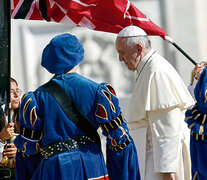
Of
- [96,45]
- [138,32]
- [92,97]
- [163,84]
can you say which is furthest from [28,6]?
[96,45]

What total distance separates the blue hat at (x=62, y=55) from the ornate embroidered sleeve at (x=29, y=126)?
250 millimetres

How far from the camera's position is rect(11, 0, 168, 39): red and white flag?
584 centimetres

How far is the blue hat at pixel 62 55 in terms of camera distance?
420 centimetres

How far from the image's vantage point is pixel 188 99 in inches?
202

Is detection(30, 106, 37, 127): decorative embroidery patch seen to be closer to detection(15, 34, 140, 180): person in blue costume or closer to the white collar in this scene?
detection(15, 34, 140, 180): person in blue costume

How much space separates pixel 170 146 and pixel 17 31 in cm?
543

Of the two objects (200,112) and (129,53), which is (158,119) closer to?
(200,112)

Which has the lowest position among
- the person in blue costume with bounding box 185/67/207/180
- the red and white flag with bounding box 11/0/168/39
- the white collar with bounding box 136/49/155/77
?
the person in blue costume with bounding box 185/67/207/180

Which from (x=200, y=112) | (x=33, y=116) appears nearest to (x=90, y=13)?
(x=200, y=112)

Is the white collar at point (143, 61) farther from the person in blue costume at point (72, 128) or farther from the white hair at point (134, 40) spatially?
the person in blue costume at point (72, 128)

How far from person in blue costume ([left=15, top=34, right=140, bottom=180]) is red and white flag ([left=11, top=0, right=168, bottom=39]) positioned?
5.36 feet

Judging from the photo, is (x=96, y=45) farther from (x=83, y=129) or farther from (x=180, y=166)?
(x=83, y=129)

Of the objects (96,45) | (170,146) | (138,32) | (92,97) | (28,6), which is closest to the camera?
(92,97)

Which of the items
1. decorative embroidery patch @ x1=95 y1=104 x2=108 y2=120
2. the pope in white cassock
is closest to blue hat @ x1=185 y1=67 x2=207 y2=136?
the pope in white cassock
